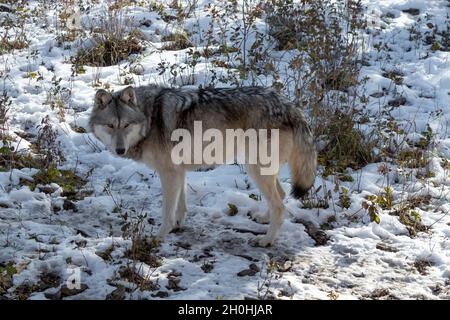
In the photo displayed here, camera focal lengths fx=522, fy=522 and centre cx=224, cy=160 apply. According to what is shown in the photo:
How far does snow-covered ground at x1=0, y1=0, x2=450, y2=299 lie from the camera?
408 cm

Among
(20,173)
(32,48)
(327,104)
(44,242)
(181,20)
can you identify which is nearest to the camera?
(44,242)

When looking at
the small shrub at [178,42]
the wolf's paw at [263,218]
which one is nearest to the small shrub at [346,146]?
the wolf's paw at [263,218]

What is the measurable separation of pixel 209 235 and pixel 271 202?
67 cm

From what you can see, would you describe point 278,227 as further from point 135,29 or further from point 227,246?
point 135,29

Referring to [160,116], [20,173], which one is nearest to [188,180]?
[160,116]

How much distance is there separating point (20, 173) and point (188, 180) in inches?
72.5

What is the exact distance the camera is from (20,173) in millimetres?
5691

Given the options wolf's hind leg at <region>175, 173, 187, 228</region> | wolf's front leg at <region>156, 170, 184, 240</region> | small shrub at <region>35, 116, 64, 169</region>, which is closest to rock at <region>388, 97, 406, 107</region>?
wolf's hind leg at <region>175, 173, 187, 228</region>

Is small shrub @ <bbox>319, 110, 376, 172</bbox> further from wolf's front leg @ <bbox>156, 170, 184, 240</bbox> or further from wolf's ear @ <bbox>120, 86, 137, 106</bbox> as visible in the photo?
wolf's ear @ <bbox>120, 86, 137, 106</bbox>

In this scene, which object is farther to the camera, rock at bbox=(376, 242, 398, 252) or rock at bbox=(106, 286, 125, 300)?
rock at bbox=(376, 242, 398, 252)

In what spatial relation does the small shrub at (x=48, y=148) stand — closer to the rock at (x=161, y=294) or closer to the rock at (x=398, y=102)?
the rock at (x=161, y=294)

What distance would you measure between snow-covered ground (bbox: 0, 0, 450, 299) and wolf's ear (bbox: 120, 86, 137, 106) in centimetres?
101

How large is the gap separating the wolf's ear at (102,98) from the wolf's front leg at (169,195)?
0.82 metres

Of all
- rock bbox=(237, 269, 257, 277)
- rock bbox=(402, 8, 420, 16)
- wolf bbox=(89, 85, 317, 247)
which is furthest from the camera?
rock bbox=(402, 8, 420, 16)
